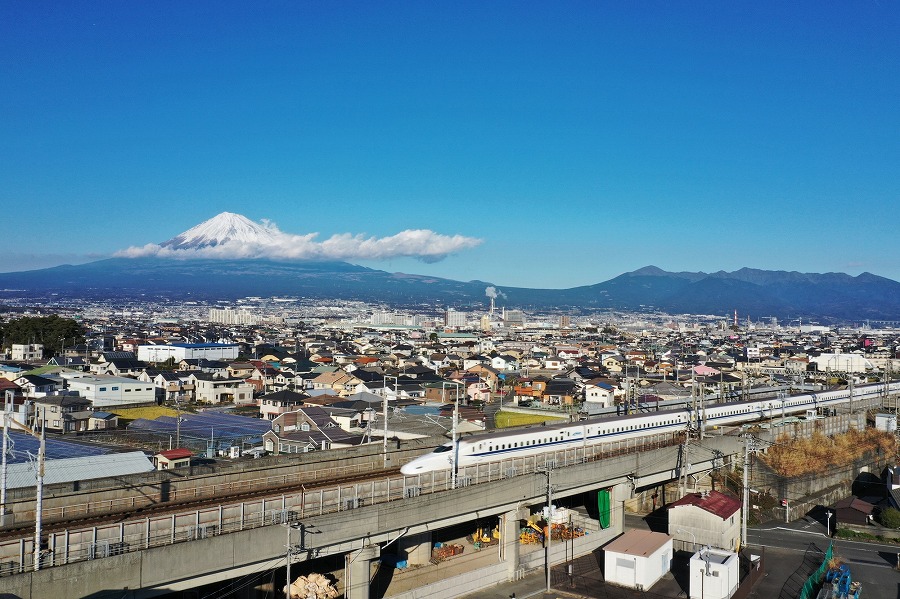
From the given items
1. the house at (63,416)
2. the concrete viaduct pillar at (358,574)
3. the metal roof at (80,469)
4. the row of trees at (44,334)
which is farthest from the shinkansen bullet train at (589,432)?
the row of trees at (44,334)

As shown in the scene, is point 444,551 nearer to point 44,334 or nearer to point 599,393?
point 599,393

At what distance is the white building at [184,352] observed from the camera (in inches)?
2830

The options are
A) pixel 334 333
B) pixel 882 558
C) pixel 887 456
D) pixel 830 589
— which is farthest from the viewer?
pixel 334 333

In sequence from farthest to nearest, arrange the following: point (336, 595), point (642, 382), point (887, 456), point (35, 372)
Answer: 1. point (642, 382)
2. point (35, 372)
3. point (887, 456)
4. point (336, 595)

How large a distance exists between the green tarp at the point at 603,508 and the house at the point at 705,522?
1956mm

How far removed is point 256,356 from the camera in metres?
73.1

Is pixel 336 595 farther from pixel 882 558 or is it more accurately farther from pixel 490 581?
pixel 882 558

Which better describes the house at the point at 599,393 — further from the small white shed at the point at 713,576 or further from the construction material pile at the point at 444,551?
the small white shed at the point at 713,576

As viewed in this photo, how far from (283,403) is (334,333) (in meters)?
78.3

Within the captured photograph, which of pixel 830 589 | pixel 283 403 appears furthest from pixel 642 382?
pixel 830 589

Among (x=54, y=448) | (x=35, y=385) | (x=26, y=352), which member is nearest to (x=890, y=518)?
(x=54, y=448)

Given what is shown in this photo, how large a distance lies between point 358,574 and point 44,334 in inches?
2522

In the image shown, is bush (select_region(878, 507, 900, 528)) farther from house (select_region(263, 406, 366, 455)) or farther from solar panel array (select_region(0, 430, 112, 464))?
solar panel array (select_region(0, 430, 112, 464))

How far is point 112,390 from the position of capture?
138 ft
